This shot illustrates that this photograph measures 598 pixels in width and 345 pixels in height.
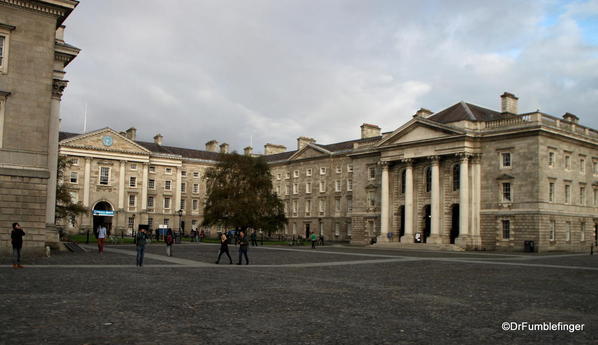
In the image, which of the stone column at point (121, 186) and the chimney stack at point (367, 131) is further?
the stone column at point (121, 186)

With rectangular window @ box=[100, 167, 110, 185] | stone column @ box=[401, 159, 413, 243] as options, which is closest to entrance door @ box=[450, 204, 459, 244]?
stone column @ box=[401, 159, 413, 243]

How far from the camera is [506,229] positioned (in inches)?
1940

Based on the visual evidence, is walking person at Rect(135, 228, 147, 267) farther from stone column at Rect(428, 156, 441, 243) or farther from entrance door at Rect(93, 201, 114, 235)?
entrance door at Rect(93, 201, 114, 235)

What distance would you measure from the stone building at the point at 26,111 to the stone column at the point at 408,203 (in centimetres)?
3712

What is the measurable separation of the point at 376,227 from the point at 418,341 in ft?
176

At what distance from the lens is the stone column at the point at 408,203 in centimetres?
5559

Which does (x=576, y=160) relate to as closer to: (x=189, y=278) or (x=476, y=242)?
(x=476, y=242)

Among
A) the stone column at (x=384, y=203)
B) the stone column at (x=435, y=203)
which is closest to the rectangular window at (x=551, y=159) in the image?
the stone column at (x=435, y=203)

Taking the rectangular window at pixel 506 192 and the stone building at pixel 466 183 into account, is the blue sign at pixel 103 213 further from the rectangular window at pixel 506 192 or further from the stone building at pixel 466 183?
the rectangular window at pixel 506 192

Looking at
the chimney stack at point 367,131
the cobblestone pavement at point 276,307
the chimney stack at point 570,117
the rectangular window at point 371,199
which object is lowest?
the cobblestone pavement at point 276,307

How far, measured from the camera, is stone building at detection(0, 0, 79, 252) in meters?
25.1

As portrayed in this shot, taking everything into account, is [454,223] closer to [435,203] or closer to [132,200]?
[435,203]

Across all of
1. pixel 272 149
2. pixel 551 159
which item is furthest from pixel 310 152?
pixel 551 159

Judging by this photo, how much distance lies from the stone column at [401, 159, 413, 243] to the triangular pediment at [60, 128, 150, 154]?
4664 cm
